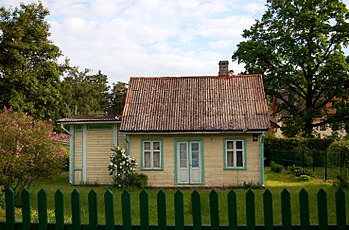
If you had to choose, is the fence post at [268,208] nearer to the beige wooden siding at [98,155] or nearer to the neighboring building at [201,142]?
the neighboring building at [201,142]

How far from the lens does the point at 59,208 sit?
5.34 metres

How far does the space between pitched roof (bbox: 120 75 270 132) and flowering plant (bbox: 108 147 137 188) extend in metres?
1.33

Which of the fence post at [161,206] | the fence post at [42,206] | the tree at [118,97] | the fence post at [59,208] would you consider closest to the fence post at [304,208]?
the fence post at [161,206]

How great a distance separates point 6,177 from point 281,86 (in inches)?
1017

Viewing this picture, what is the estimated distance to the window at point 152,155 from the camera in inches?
807

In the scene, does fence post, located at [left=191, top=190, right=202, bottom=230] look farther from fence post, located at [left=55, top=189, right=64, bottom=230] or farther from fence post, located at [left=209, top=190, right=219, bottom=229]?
fence post, located at [left=55, top=189, right=64, bottom=230]

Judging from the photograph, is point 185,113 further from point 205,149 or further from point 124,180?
point 124,180

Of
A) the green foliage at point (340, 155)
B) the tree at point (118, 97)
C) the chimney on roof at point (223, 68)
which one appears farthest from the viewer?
the tree at point (118, 97)

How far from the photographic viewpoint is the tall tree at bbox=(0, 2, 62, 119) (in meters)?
33.0

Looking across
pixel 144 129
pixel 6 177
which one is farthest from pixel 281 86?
pixel 6 177

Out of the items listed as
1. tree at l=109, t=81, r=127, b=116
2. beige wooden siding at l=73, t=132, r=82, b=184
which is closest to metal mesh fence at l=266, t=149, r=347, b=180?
beige wooden siding at l=73, t=132, r=82, b=184

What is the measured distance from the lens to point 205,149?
797 inches

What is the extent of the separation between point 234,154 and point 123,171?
534 cm

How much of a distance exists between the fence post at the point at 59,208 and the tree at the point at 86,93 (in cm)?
5097
